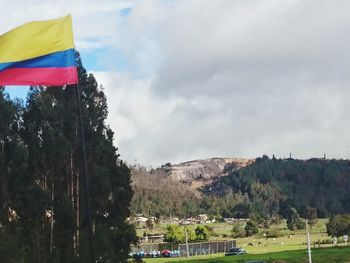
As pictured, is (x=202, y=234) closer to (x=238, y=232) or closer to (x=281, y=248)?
(x=238, y=232)

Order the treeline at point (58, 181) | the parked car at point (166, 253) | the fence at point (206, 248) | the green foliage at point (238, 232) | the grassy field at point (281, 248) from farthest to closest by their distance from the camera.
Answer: the green foliage at point (238, 232) → the fence at point (206, 248) → the parked car at point (166, 253) → the grassy field at point (281, 248) → the treeline at point (58, 181)

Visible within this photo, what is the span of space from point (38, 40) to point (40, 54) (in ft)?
0.89

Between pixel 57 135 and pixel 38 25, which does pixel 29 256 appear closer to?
pixel 57 135

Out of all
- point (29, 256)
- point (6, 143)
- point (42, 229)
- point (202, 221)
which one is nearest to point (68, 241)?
point (42, 229)

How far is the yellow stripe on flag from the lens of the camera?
42.1 ft

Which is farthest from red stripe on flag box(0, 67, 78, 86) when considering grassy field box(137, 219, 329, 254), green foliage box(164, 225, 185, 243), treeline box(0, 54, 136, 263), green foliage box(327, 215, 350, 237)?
green foliage box(164, 225, 185, 243)

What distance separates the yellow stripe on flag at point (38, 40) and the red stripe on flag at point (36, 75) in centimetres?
25

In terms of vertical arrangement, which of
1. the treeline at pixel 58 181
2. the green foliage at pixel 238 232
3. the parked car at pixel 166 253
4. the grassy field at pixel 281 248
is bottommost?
the parked car at pixel 166 253

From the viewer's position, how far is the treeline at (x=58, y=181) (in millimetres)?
32500

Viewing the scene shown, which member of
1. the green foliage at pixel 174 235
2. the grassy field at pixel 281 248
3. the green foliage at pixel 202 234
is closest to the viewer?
the grassy field at pixel 281 248

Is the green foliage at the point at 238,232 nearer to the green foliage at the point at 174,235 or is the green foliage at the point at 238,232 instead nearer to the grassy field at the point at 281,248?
the grassy field at the point at 281,248

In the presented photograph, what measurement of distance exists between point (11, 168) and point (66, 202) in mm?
3276

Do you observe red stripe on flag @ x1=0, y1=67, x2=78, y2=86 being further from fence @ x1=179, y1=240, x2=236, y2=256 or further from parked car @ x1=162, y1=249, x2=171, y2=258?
fence @ x1=179, y1=240, x2=236, y2=256

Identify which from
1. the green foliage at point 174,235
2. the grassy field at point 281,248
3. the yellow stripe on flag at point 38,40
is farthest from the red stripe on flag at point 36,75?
the green foliage at point 174,235
